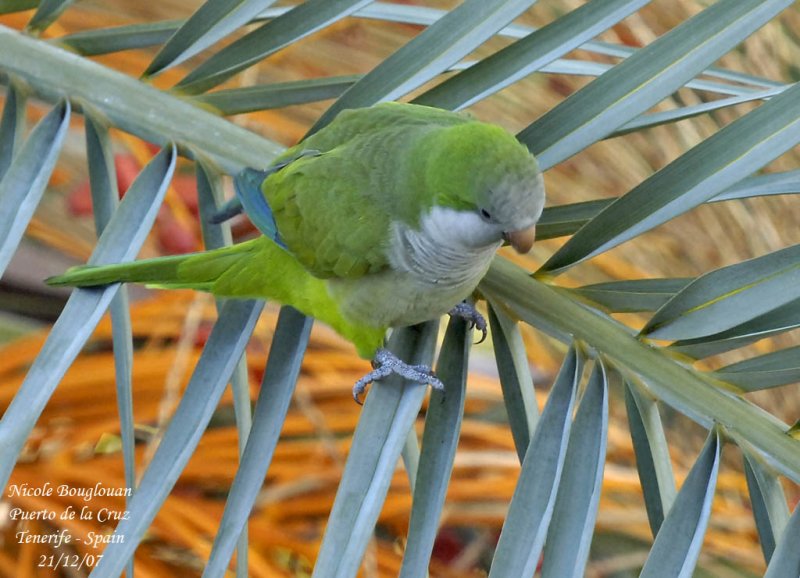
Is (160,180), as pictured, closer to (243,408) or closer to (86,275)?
(86,275)

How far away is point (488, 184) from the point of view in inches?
27.6

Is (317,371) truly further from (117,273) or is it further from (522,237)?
(522,237)

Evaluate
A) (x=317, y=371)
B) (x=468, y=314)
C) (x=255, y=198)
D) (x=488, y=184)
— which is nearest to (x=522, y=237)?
(x=488, y=184)

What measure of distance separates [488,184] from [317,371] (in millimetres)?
999

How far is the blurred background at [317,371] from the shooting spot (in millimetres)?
1494

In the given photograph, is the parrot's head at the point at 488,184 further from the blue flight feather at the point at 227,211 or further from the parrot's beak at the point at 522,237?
the blue flight feather at the point at 227,211

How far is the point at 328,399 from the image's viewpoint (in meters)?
1.62

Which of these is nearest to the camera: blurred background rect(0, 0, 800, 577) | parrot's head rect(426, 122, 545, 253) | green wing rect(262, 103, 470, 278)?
parrot's head rect(426, 122, 545, 253)

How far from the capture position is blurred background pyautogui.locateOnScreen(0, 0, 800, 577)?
149cm

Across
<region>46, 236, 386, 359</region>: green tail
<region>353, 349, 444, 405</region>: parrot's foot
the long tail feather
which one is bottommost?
<region>353, 349, 444, 405</region>: parrot's foot

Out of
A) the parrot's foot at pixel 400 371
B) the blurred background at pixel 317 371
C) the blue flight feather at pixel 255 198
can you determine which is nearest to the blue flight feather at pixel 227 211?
the blue flight feather at pixel 255 198

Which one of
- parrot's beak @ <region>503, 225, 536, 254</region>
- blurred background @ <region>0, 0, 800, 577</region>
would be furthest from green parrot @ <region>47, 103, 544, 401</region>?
blurred background @ <region>0, 0, 800, 577</region>

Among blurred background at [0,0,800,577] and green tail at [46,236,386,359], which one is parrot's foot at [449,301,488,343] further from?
blurred background at [0,0,800,577]

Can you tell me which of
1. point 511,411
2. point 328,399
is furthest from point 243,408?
point 328,399
